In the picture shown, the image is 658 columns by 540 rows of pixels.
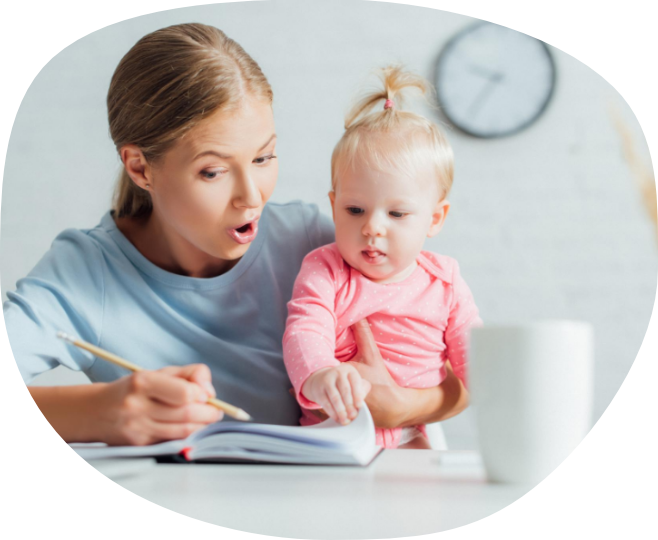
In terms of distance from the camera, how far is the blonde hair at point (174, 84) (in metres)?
1.38

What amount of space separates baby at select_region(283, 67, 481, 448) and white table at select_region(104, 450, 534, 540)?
189mm

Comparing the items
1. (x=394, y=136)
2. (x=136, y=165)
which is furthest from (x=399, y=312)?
(x=136, y=165)

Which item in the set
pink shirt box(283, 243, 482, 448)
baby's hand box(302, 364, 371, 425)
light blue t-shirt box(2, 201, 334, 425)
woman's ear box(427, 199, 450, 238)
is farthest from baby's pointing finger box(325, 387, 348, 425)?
woman's ear box(427, 199, 450, 238)

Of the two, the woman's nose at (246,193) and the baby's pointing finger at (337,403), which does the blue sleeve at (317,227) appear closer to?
the woman's nose at (246,193)

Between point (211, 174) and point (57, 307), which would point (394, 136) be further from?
point (57, 307)

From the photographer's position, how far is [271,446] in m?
1.24

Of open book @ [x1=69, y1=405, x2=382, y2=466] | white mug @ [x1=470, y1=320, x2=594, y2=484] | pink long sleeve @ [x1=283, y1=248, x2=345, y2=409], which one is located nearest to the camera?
white mug @ [x1=470, y1=320, x2=594, y2=484]

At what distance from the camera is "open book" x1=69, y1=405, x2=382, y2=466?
123cm

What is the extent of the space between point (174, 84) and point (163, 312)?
40 cm

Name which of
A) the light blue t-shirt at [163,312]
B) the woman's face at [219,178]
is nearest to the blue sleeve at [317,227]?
the light blue t-shirt at [163,312]

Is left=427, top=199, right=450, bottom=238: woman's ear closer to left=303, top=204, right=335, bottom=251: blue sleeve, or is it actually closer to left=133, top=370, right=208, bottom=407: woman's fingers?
left=303, top=204, right=335, bottom=251: blue sleeve

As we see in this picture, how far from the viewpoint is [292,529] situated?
1.08m

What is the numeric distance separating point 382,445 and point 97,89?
0.81 m

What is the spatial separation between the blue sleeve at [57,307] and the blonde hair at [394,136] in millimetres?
459
